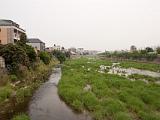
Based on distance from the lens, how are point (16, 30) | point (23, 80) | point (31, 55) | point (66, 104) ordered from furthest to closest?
point (16, 30), point (31, 55), point (23, 80), point (66, 104)

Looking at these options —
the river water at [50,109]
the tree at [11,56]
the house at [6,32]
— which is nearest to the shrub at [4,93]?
the river water at [50,109]

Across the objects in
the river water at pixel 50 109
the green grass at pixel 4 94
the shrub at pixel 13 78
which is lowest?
the river water at pixel 50 109

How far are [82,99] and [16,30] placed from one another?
3576 centimetres

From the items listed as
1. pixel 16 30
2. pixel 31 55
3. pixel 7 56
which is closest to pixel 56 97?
pixel 7 56

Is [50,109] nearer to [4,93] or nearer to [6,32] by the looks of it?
[4,93]

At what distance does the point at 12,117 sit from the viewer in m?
13.7

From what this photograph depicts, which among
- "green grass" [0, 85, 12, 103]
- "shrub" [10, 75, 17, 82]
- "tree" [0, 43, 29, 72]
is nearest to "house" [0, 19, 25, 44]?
"tree" [0, 43, 29, 72]

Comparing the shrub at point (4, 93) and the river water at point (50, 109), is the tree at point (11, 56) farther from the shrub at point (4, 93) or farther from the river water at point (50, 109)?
the shrub at point (4, 93)

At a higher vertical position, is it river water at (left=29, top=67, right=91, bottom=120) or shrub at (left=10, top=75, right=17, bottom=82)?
shrub at (left=10, top=75, right=17, bottom=82)

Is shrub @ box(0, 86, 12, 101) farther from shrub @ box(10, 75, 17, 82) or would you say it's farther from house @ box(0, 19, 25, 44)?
house @ box(0, 19, 25, 44)

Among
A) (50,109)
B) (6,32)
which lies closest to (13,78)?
(50,109)

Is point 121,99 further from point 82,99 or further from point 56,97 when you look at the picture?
point 56,97

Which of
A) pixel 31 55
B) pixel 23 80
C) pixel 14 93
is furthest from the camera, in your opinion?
pixel 31 55

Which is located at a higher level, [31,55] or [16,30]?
[16,30]
